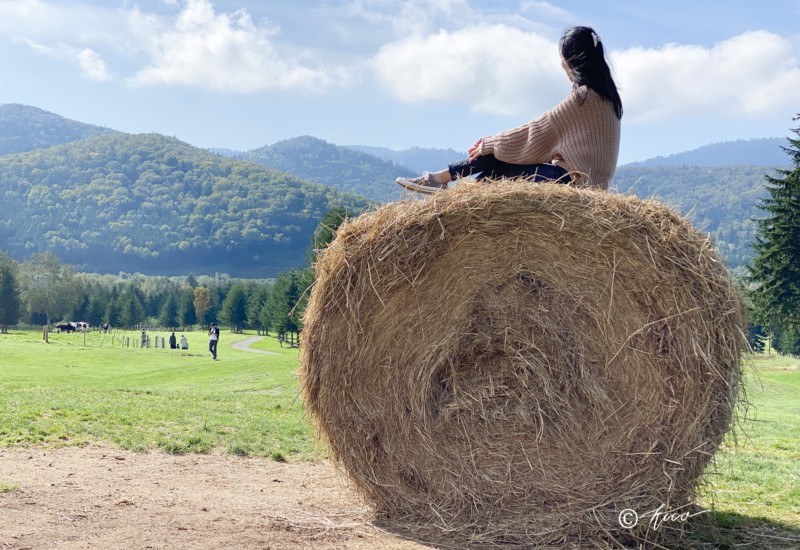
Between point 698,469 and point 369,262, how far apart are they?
2.38m

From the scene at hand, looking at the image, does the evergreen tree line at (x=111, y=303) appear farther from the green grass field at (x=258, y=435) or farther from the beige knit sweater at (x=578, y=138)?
the beige knit sweater at (x=578, y=138)

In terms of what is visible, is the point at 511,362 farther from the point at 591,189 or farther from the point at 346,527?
the point at 346,527

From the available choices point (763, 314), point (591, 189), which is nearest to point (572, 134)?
point (591, 189)

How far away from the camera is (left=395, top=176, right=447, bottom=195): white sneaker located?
202 inches

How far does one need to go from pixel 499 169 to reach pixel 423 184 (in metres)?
0.58

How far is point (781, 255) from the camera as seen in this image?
3238cm

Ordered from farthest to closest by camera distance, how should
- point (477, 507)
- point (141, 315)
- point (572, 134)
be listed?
point (141, 315) → point (572, 134) → point (477, 507)

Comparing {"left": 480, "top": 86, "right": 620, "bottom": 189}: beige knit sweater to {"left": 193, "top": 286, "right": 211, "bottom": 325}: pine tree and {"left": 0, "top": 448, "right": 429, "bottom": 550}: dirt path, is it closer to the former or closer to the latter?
{"left": 0, "top": 448, "right": 429, "bottom": 550}: dirt path

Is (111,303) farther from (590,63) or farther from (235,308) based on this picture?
(590,63)

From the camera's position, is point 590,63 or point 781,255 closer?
point 590,63

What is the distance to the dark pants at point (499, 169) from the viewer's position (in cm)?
530

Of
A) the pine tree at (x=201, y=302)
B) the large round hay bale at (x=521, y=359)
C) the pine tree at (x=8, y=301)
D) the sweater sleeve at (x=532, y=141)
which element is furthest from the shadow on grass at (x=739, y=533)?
the pine tree at (x=201, y=302)

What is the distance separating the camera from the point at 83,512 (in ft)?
16.4
